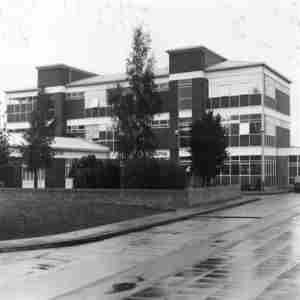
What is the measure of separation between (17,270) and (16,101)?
198ft

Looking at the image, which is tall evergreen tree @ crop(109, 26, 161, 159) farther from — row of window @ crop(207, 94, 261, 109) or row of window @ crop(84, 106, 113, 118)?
row of window @ crop(84, 106, 113, 118)

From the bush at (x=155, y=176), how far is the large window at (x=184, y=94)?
2733 centimetres

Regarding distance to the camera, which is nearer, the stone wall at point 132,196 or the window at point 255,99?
the stone wall at point 132,196

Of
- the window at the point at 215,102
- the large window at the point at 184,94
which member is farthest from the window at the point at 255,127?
the large window at the point at 184,94

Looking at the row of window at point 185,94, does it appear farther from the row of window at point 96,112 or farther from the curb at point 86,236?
the curb at point 86,236

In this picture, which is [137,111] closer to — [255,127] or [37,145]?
[37,145]

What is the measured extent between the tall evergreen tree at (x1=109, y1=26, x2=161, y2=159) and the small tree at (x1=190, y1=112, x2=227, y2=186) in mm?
2773

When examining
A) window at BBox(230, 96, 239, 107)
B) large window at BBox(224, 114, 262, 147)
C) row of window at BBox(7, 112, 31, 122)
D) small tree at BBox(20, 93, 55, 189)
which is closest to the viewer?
small tree at BBox(20, 93, 55, 189)

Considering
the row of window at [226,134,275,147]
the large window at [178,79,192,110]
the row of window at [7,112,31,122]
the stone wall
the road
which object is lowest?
the road

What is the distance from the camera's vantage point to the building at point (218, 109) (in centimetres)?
5478

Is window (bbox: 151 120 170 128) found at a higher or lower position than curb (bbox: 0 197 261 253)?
→ higher

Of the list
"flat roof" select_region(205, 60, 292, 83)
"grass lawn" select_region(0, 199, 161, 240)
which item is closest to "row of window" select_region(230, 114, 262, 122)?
"flat roof" select_region(205, 60, 292, 83)

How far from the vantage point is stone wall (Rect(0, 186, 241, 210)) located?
29.0 m

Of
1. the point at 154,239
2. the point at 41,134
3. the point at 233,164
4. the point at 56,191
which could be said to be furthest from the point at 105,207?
the point at 233,164
